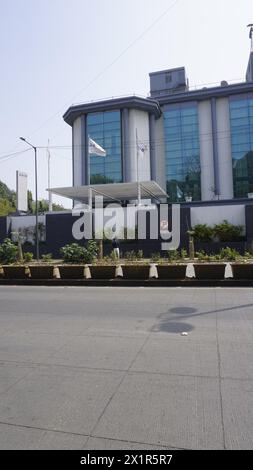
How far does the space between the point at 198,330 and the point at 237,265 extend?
7.10 meters

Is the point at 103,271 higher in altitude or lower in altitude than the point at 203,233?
lower

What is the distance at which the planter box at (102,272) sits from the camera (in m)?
15.1

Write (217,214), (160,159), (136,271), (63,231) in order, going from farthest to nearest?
(160,159) → (63,231) → (217,214) → (136,271)

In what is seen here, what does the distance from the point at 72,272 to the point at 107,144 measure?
1456 inches

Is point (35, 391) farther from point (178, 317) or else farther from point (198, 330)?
point (178, 317)

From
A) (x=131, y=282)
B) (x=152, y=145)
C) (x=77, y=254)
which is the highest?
(x=152, y=145)

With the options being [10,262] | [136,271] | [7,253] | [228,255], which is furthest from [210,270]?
[10,262]

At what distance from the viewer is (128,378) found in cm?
475

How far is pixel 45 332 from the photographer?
23.6 ft

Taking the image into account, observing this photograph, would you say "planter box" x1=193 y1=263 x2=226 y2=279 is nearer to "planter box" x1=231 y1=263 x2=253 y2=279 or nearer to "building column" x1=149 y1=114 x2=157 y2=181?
"planter box" x1=231 y1=263 x2=253 y2=279

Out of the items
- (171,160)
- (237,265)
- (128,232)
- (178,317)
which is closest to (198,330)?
(178,317)

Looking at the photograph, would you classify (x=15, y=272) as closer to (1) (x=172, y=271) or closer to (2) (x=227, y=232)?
(1) (x=172, y=271)

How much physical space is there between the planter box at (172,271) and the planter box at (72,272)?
323 centimetres

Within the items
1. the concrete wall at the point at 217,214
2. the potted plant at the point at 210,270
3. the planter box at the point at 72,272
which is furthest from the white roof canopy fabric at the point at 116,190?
the potted plant at the point at 210,270
